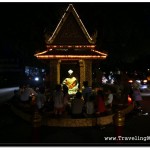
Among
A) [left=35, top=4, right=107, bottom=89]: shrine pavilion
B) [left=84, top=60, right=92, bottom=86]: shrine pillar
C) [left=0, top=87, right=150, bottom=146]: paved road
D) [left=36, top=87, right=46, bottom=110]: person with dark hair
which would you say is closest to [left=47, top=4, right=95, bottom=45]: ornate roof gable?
[left=35, top=4, right=107, bottom=89]: shrine pavilion

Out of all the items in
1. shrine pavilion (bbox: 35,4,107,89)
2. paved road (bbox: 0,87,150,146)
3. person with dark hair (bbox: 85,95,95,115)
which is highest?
shrine pavilion (bbox: 35,4,107,89)

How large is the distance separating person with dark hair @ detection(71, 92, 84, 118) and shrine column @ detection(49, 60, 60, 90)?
666 cm

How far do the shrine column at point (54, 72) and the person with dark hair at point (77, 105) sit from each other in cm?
666

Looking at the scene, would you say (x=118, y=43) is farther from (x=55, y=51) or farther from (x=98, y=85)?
(x=55, y=51)

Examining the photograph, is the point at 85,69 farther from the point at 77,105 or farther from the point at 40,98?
the point at 77,105

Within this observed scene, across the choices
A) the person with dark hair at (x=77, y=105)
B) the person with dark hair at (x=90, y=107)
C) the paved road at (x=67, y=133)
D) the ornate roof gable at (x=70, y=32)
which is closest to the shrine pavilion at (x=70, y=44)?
the ornate roof gable at (x=70, y=32)

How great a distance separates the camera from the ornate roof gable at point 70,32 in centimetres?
1789

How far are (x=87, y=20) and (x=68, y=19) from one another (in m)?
7.40

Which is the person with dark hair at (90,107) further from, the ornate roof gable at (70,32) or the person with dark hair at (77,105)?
the ornate roof gable at (70,32)

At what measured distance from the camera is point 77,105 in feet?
37.7

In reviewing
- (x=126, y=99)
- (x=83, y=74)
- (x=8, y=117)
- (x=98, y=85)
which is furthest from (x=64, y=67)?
(x=8, y=117)

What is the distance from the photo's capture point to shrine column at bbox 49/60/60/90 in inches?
711

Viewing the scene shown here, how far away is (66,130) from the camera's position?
36.4 feet

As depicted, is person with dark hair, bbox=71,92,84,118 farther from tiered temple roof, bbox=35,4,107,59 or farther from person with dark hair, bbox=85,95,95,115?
tiered temple roof, bbox=35,4,107,59
